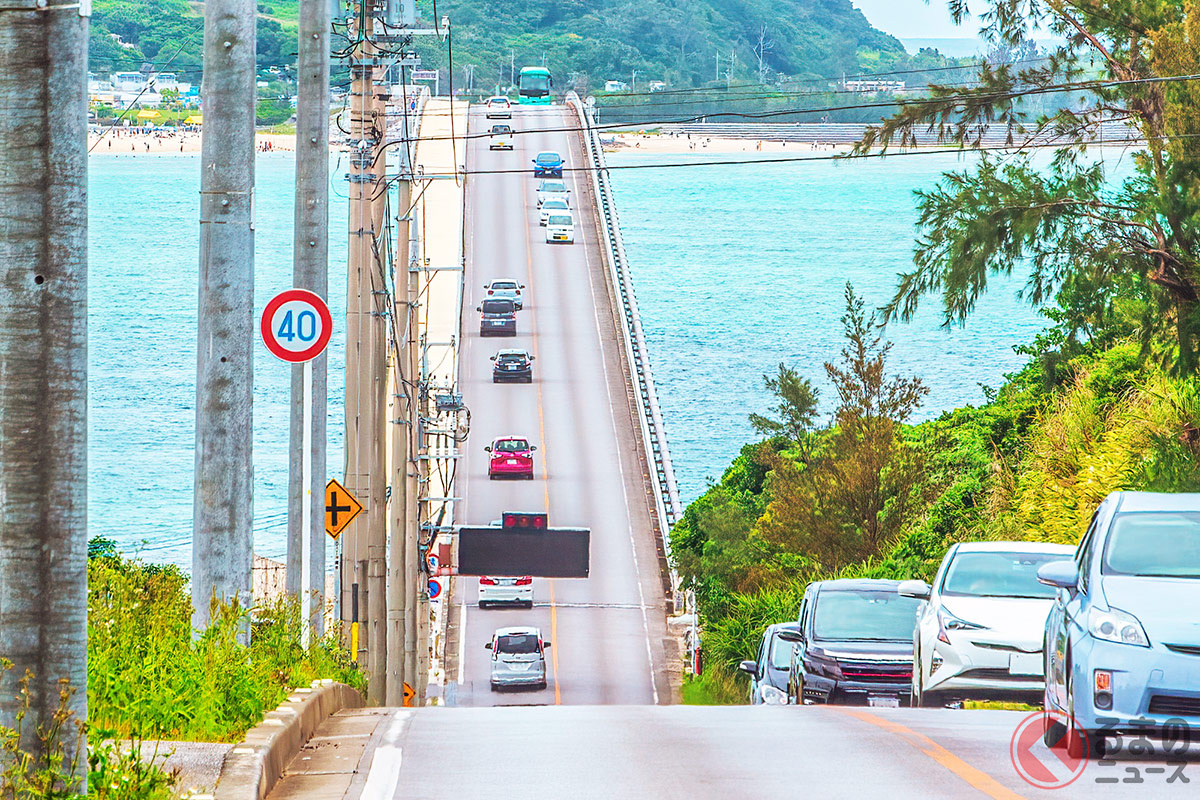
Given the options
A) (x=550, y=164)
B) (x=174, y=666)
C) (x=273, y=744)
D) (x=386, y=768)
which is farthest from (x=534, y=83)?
(x=273, y=744)

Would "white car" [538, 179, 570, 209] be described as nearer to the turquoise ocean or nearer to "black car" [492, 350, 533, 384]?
the turquoise ocean

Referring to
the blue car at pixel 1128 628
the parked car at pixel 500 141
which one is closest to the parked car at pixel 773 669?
the blue car at pixel 1128 628

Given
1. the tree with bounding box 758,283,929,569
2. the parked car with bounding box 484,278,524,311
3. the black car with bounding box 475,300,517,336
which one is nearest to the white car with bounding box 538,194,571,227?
the parked car with bounding box 484,278,524,311

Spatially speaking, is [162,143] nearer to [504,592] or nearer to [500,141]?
[500,141]

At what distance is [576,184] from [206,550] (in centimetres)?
10760

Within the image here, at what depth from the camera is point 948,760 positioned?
355 inches

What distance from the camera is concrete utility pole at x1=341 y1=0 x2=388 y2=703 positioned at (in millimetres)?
21844

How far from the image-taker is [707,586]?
173 ft

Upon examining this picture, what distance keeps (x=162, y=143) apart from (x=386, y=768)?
19421 cm

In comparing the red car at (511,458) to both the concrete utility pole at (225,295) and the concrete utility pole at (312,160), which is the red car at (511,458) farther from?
the concrete utility pole at (225,295)

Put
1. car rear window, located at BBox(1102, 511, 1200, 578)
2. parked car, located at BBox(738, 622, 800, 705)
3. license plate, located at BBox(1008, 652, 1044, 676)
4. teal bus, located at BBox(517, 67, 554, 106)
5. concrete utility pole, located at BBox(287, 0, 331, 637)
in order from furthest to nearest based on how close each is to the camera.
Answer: teal bus, located at BBox(517, 67, 554, 106) → parked car, located at BBox(738, 622, 800, 705) → concrete utility pole, located at BBox(287, 0, 331, 637) → license plate, located at BBox(1008, 652, 1044, 676) → car rear window, located at BBox(1102, 511, 1200, 578)

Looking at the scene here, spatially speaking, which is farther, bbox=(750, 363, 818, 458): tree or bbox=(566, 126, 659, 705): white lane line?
bbox=(566, 126, 659, 705): white lane line

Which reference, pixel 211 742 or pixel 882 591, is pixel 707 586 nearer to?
pixel 882 591

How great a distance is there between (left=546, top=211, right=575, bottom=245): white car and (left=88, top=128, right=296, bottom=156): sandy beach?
68.7 meters
